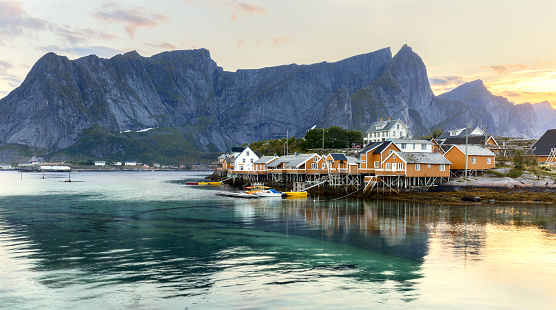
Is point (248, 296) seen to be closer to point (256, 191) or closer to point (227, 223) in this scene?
point (227, 223)

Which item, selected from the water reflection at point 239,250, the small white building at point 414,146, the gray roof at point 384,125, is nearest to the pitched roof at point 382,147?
the small white building at point 414,146

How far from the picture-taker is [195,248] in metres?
30.7

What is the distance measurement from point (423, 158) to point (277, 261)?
5639 centimetres

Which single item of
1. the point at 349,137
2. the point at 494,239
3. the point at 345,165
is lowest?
the point at 494,239

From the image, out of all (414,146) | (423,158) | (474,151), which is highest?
(414,146)

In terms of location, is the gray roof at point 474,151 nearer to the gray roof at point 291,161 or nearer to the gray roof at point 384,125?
the gray roof at point 291,161

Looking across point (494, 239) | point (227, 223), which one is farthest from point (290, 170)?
point (494, 239)

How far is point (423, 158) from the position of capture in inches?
2928

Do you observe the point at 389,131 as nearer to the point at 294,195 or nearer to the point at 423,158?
the point at 423,158

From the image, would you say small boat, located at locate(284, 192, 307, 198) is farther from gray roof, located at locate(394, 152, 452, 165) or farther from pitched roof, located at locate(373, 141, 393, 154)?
gray roof, located at locate(394, 152, 452, 165)

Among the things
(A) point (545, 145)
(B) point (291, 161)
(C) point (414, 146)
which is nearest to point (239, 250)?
(C) point (414, 146)

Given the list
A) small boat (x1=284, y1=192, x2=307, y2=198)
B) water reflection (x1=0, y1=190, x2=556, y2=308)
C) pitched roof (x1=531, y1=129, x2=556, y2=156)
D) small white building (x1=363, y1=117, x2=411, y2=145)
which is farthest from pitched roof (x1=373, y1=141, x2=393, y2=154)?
small white building (x1=363, y1=117, x2=411, y2=145)

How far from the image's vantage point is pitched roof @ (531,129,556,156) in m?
97.8

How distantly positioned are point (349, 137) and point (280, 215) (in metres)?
104
